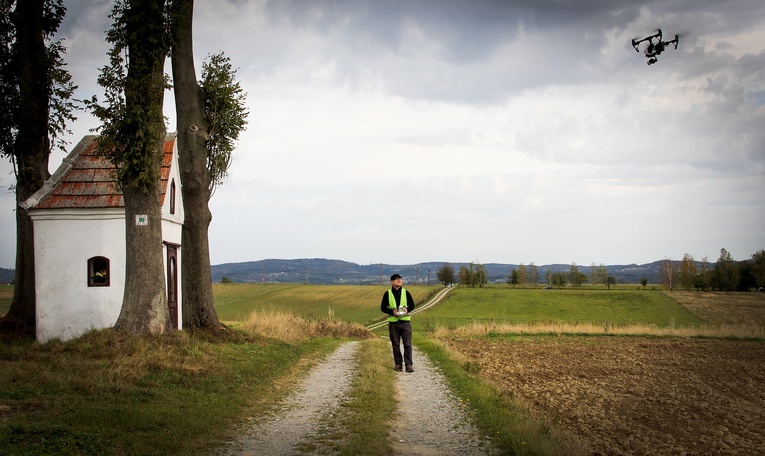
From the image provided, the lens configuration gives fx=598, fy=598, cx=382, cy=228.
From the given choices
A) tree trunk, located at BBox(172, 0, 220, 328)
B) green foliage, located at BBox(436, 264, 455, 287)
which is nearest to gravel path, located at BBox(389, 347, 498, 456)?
tree trunk, located at BBox(172, 0, 220, 328)

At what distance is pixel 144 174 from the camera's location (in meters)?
14.3

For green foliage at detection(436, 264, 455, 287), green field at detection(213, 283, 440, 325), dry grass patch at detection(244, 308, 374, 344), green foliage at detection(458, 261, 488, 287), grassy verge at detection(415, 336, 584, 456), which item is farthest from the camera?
green foliage at detection(436, 264, 455, 287)

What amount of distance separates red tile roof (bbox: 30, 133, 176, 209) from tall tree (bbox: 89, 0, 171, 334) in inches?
96.6

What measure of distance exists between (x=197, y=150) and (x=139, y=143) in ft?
12.6

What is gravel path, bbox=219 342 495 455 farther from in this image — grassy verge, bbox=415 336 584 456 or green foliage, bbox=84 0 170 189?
green foliage, bbox=84 0 170 189

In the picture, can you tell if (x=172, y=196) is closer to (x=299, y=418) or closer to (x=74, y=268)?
(x=74, y=268)

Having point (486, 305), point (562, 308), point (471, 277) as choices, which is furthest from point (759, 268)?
point (471, 277)

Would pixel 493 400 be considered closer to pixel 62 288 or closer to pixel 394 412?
pixel 394 412

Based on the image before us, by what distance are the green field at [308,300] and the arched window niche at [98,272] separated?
122 ft

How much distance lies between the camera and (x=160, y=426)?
8.04m

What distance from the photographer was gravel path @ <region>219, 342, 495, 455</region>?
741 cm

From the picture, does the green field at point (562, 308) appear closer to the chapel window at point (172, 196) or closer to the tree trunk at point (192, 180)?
the chapel window at point (172, 196)

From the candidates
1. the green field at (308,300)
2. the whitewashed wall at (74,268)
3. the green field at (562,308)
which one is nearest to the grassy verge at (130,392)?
the whitewashed wall at (74,268)

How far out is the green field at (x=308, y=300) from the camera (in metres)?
61.1
